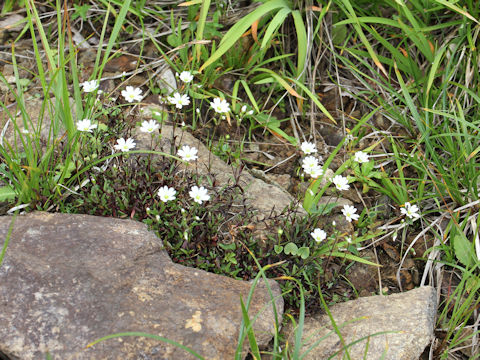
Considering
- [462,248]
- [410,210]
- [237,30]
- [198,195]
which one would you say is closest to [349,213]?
[410,210]

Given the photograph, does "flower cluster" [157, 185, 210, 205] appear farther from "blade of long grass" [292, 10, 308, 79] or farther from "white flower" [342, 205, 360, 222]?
"blade of long grass" [292, 10, 308, 79]

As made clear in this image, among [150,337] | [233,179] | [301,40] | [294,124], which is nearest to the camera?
[150,337]

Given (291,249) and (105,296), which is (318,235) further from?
(105,296)

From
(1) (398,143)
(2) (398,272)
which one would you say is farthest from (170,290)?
(1) (398,143)

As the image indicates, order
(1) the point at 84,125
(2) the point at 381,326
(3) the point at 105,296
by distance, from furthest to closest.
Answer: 1. (1) the point at 84,125
2. (2) the point at 381,326
3. (3) the point at 105,296

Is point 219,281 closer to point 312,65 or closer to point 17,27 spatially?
point 312,65

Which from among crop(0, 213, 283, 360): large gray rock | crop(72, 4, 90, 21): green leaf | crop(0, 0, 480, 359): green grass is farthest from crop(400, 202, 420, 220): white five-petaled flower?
crop(72, 4, 90, 21): green leaf

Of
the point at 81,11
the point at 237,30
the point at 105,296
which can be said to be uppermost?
the point at 237,30
